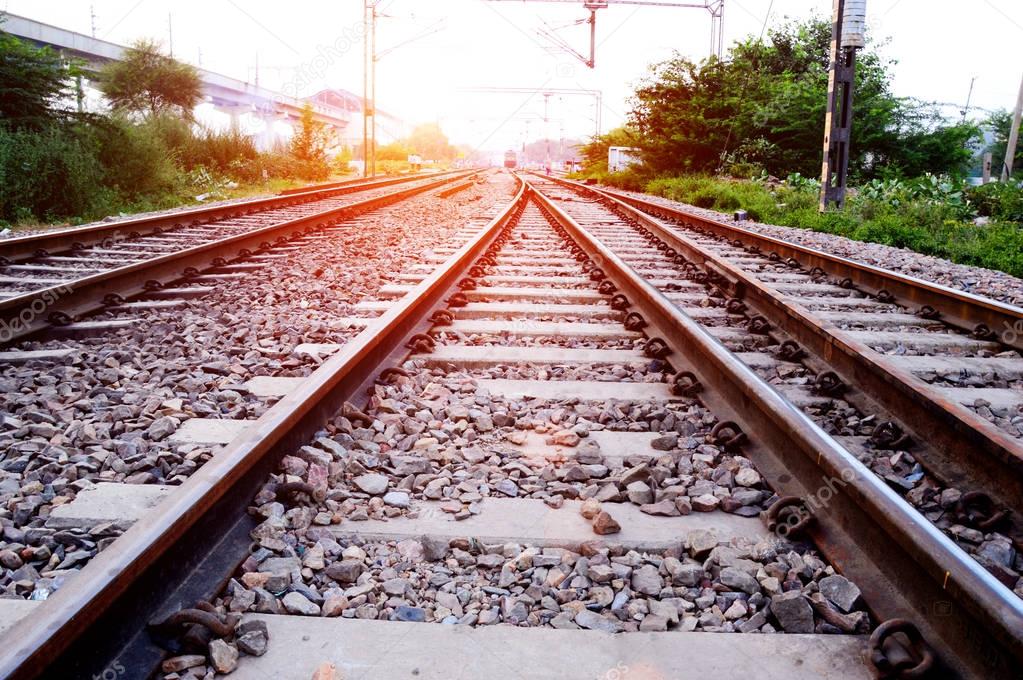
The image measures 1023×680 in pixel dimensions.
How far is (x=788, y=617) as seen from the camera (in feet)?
5.87

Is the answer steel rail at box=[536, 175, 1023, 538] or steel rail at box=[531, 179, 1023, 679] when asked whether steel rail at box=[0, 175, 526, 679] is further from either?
steel rail at box=[536, 175, 1023, 538]

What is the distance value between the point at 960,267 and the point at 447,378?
670cm

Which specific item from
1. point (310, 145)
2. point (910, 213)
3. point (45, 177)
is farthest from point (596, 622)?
point (310, 145)

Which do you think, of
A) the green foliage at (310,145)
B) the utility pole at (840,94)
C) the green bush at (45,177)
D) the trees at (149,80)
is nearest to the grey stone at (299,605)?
the green bush at (45,177)

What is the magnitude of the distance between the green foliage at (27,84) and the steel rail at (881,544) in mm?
13810

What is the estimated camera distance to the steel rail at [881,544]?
146 centimetres

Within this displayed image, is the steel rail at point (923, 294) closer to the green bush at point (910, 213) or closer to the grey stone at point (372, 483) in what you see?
the green bush at point (910, 213)

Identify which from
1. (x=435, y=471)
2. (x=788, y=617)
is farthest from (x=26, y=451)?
(x=788, y=617)

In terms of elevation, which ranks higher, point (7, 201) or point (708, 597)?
point (7, 201)

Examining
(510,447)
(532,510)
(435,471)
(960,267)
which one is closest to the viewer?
(532,510)

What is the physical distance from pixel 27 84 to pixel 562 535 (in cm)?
1468

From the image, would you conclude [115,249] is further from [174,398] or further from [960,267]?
[960,267]

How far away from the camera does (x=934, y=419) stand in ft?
9.04

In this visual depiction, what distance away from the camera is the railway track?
5.24 ft
